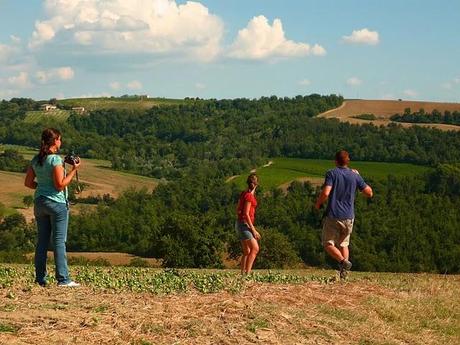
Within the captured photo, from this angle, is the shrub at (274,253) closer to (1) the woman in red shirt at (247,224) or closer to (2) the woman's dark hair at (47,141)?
(1) the woman in red shirt at (247,224)

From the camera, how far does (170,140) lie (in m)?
169

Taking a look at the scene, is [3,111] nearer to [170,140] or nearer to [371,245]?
[170,140]

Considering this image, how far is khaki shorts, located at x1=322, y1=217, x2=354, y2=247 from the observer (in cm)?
1121

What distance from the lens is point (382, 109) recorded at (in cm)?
12638

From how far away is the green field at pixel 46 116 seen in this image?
160 metres

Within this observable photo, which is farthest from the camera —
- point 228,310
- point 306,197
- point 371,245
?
point 306,197

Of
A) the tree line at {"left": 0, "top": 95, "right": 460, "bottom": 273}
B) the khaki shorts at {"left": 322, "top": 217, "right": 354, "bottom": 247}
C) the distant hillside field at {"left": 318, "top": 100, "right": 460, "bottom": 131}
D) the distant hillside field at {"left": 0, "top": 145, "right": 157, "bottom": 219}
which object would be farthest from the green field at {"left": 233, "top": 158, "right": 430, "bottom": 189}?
the khaki shorts at {"left": 322, "top": 217, "right": 354, "bottom": 247}

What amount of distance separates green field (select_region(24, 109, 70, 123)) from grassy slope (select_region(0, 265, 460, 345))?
15416cm

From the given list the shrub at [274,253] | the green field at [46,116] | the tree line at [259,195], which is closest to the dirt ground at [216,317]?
the tree line at [259,195]

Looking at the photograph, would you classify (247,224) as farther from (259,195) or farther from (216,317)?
(259,195)

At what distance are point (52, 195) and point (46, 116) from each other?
164035 millimetres

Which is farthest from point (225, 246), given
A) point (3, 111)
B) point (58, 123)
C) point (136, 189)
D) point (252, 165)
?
point (3, 111)

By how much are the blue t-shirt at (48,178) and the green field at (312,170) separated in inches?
2986

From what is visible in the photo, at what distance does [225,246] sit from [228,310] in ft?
138
